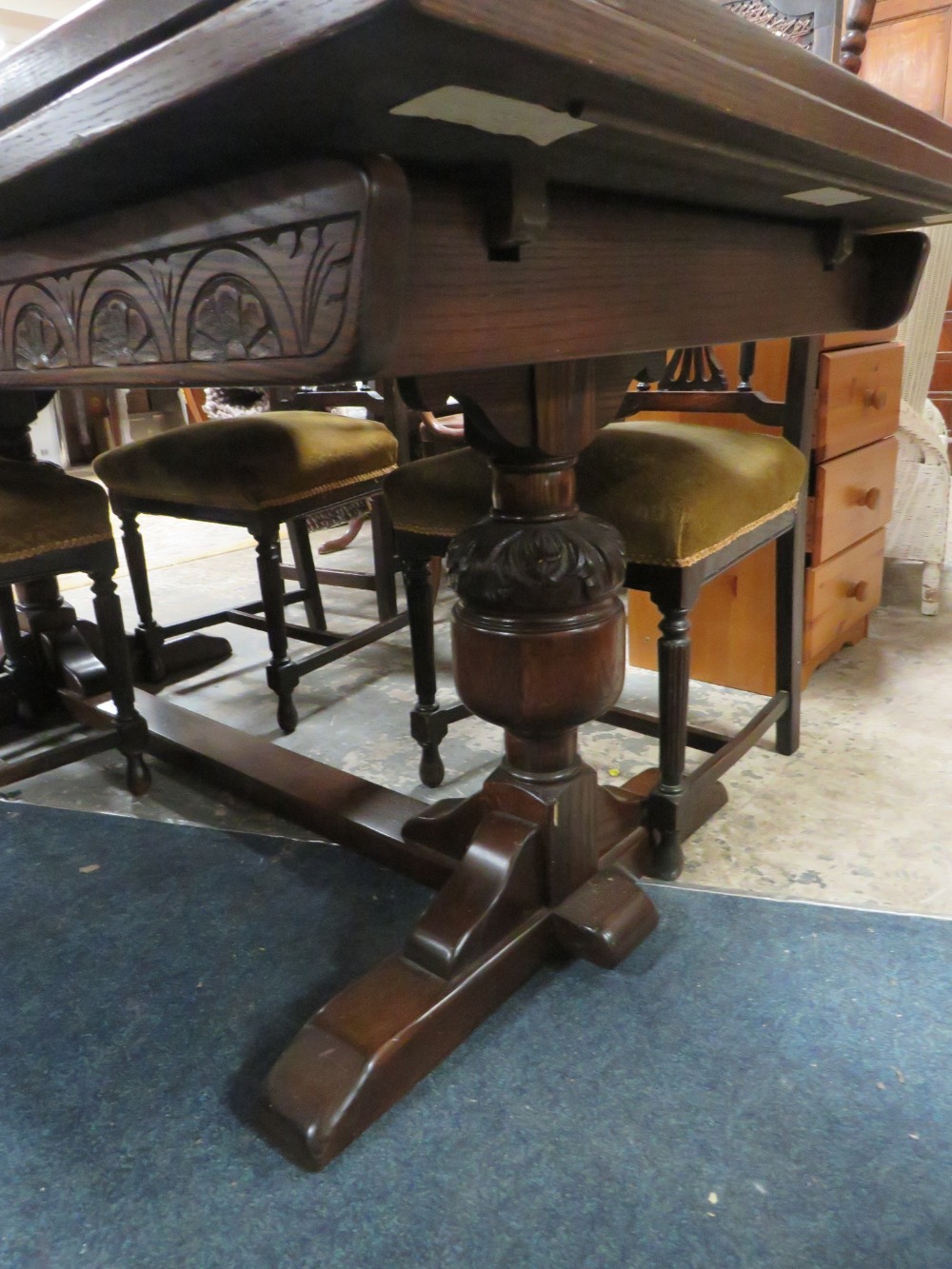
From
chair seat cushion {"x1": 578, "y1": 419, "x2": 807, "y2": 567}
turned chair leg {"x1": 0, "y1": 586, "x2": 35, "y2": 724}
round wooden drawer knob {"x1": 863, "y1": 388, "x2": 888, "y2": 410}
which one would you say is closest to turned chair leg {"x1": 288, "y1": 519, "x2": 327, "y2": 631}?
turned chair leg {"x1": 0, "y1": 586, "x2": 35, "y2": 724}

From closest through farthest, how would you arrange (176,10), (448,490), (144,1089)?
(176,10) → (144,1089) → (448,490)

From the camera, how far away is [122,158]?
0.50 metres

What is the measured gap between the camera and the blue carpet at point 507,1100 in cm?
69

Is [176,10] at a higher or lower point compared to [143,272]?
higher

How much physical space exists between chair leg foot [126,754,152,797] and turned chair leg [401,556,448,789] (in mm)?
452

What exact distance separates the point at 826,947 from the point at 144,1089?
0.73 meters

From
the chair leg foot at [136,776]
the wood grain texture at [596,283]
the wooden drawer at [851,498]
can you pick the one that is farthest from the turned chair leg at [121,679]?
the wooden drawer at [851,498]

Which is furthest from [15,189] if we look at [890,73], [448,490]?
[890,73]

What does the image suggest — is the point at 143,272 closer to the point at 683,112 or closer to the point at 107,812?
the point at 683,112

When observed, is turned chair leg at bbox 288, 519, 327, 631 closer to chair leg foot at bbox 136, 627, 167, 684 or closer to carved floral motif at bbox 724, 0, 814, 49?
chair leg foot at bbox 136, 627, 167, 684

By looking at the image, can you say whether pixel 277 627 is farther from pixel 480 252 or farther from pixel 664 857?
pixel 480 252

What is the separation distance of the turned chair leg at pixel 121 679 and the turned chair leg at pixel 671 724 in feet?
2.64

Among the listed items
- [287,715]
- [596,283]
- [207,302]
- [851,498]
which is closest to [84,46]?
[207,302]

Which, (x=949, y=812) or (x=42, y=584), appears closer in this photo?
(x=949, y=812)
